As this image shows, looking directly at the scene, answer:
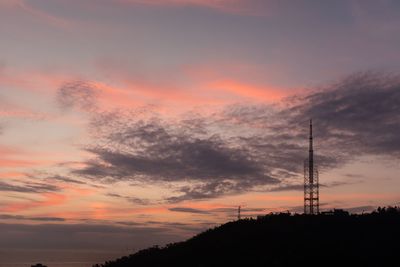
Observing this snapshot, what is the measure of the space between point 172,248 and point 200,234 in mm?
7311

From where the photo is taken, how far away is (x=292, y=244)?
208ft

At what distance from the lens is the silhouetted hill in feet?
187

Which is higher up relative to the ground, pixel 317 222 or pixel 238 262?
pixel 317 222

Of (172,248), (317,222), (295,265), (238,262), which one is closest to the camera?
(295,265)

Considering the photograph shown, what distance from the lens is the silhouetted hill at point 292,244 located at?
57031mm

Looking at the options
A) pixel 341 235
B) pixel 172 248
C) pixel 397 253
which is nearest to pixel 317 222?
pixel 341 235

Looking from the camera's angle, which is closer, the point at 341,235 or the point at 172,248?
the point at 341,235

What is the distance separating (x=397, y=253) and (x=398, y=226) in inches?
472

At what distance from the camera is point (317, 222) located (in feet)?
238

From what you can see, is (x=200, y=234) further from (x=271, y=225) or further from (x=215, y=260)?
(x=215, y=260)

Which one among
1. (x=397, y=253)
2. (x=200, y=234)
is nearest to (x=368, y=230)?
(x=397, y=253)

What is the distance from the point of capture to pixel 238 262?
2361 inches

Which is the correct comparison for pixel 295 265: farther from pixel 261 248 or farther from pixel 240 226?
pixel 240 226

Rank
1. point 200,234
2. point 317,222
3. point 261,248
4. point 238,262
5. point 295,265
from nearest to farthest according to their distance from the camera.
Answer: point 295,265, point 238,262, point 261,248, point 317,222, point 200,234
